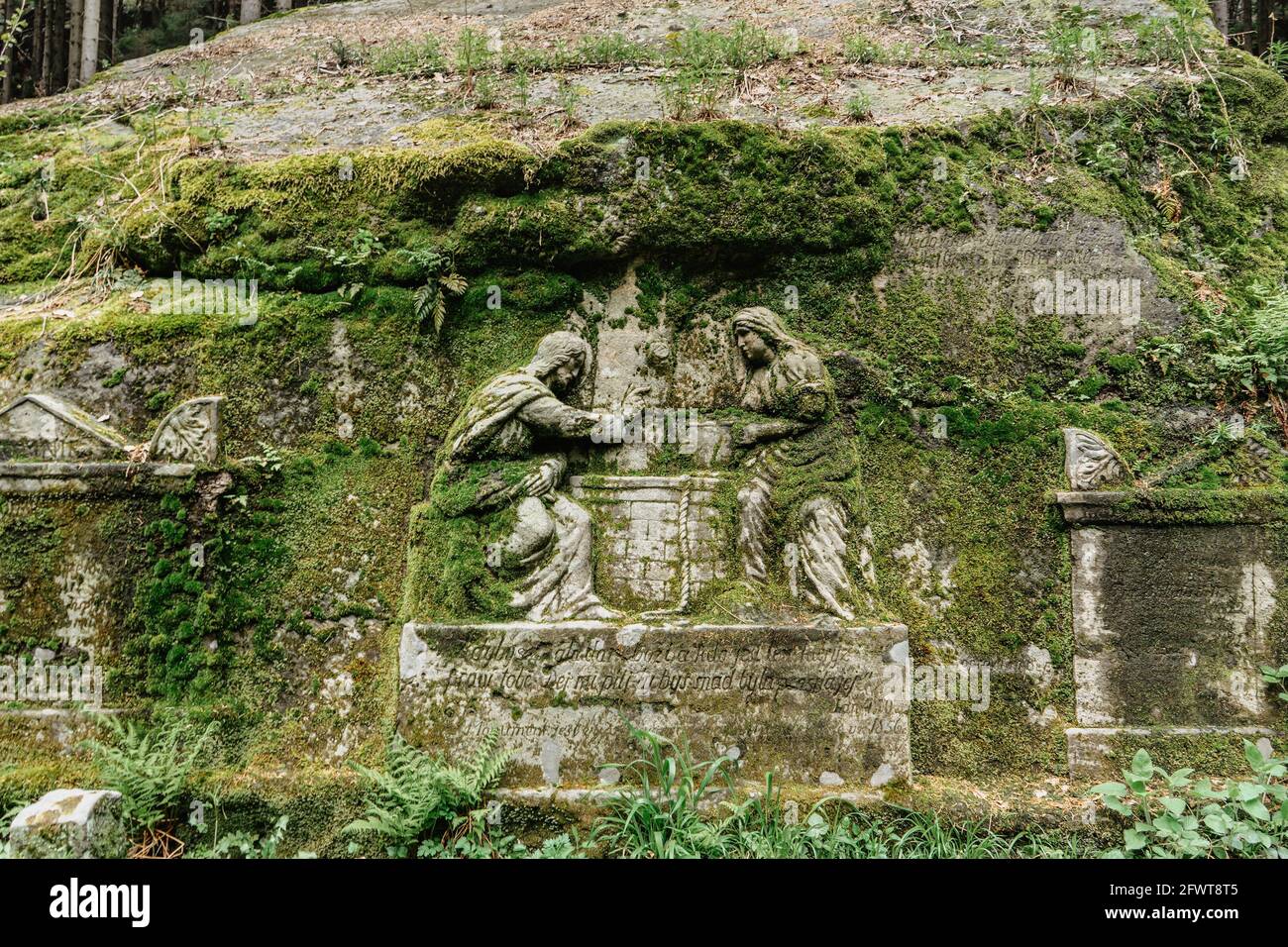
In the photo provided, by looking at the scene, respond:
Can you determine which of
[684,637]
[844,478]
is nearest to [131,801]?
[684,637]

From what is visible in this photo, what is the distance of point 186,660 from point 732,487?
12.0 feet

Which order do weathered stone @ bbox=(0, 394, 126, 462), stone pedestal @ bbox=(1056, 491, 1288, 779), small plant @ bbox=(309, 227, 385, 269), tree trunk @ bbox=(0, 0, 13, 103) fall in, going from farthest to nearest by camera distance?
tree trunk @ bbox=(0, 0, 13, 103) → small plant @ bbox=(309, 227, 385, 269) → weathered stone @ bbox=(0, 394, 126, 462) → stone pedestal @ bbox=(1056, 491, 1288, 779)

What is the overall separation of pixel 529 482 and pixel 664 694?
60.3 inches

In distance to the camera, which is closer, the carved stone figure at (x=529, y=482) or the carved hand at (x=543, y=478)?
the carved stone figure at (x=529, y=482)

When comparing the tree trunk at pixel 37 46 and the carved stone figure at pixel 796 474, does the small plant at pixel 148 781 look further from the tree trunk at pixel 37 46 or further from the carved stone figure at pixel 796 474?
the tree trunk at pixel 37 46

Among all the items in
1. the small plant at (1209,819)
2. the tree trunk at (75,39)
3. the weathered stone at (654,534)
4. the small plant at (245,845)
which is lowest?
the small plant at (245,845)

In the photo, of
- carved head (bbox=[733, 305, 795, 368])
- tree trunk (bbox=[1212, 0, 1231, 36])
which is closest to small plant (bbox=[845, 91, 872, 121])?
carved head (bbox=[733, 305, 795, 368])

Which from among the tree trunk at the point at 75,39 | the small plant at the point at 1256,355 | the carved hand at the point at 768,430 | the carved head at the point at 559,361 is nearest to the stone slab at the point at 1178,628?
the small plant at the point at 1256,355

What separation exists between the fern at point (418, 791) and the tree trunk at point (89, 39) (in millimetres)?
10547

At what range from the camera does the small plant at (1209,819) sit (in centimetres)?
423

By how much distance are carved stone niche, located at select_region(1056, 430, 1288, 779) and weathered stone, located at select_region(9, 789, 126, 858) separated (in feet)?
17.6

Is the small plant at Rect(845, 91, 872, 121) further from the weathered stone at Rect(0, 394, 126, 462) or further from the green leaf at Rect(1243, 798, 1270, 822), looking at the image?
the weathered stone at Rect(0, 394, 126, 462)

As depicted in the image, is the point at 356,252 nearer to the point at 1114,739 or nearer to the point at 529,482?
the point at 529,482

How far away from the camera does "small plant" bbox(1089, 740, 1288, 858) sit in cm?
423
